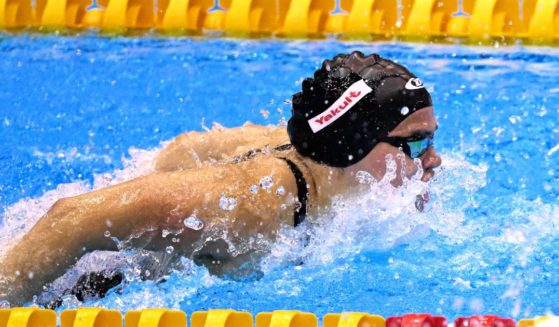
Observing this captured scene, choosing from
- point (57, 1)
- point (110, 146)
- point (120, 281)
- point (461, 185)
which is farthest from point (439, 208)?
point (57, 1)

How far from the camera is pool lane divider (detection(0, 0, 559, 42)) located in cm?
557

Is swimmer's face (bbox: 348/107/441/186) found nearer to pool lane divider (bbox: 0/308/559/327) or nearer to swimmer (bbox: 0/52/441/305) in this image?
swimmer (bbox: 0/52/441/305)

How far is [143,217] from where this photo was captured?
2738 millimetres

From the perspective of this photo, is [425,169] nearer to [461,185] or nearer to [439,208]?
[439,208]

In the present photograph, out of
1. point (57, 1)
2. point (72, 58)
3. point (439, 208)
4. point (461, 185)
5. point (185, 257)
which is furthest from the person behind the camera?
point (57, 1)

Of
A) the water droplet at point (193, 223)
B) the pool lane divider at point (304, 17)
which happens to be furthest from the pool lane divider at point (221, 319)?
the pool lane divider at point (304, 17)

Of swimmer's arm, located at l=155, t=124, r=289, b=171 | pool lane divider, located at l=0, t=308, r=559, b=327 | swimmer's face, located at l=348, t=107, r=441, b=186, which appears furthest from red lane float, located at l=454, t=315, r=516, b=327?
swimmer's arm, located at l=155, t=124, r=289, b=171

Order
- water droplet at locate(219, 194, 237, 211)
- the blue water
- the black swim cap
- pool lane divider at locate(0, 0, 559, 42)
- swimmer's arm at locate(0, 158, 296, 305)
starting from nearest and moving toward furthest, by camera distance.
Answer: swimmer's arm at locate(0, 158, 296, 305), water droplet at locate(219, 194, 237, 211), the black swim cap, the blue water, pool lane divider at locate(0, 0, 559, 42)

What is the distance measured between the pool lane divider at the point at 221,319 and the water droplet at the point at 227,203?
37 cm

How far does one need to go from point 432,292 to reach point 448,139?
1.49 metres

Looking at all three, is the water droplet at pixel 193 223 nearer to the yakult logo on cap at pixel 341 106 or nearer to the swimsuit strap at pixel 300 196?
the swimsuit strap at pixel 300 196

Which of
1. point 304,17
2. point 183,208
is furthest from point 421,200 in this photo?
point 304,17

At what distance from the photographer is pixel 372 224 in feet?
10.8

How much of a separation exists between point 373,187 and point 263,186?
0.35 m
